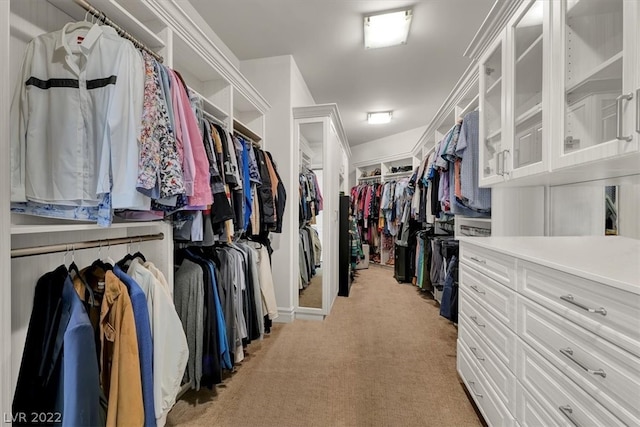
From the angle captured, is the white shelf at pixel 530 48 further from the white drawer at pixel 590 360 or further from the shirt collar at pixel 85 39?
the shirt collar at pixel 85 39

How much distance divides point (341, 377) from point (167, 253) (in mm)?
1340

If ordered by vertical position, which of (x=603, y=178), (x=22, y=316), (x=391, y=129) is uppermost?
(x=391, y=129)

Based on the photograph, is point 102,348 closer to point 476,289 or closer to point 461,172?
point 476,289

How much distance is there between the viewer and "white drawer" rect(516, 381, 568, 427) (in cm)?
85

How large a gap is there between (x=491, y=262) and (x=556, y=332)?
429 mm

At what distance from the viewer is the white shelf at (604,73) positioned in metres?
0.91

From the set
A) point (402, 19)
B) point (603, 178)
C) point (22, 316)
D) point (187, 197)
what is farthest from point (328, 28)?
point (22, 316)

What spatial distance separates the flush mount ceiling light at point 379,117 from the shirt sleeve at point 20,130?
399 cm

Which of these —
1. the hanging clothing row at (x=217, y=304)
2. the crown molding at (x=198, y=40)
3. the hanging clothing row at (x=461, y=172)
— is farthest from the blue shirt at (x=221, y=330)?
the hanging clothing row at (x=461, y=172)

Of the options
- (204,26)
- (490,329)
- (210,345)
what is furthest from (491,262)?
(204,26)

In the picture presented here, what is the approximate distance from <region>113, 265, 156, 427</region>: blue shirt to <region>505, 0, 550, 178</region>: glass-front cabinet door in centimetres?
184

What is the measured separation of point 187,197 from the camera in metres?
1.23

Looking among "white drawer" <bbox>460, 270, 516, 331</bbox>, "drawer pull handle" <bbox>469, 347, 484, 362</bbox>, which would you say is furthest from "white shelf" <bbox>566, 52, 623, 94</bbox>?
"drawer pull handle" <bbox>469, 347, 484, 362</bbox>

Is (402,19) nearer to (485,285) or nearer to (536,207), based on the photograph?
(536,207)
